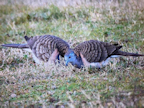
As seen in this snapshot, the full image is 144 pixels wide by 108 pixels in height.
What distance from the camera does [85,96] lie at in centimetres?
371

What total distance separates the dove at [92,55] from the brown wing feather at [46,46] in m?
0.40

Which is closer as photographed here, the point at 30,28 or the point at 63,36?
the point at 63,36

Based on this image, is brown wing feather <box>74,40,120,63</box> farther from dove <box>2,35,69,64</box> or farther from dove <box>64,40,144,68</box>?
dove <box>2,35,69,64</box>

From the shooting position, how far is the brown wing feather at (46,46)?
5770mm

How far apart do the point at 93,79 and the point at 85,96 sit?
78cm

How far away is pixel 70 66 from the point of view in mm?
5191

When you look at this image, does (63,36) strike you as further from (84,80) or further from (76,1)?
(84,80)

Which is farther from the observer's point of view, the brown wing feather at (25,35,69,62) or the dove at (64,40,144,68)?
the brown wing feather at (25,35,69,62)

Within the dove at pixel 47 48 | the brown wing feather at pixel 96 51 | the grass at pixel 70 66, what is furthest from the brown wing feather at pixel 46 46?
the brown wing feather at pixel 96 51

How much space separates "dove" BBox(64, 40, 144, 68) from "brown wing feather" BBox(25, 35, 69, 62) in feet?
1.32

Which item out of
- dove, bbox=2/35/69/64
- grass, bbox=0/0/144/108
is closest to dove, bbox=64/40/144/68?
grass, bbox=0/0/144/108

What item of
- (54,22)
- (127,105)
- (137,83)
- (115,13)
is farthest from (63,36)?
(127,105)

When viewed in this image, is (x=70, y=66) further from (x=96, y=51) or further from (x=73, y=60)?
(x=96, y=51)

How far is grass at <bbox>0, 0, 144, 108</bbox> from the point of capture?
12.1 ft
